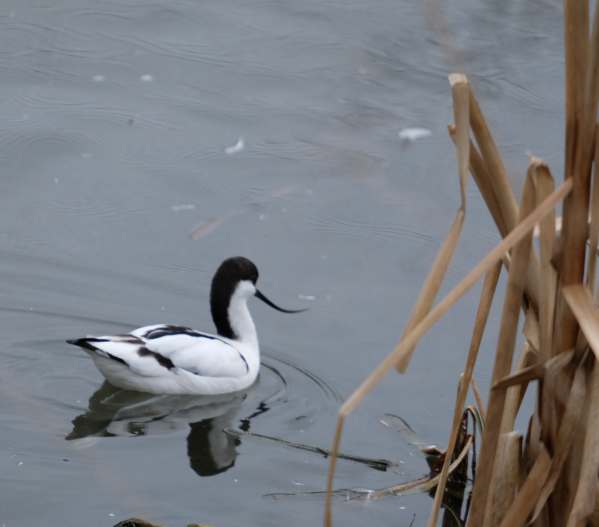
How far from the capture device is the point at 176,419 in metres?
6.04

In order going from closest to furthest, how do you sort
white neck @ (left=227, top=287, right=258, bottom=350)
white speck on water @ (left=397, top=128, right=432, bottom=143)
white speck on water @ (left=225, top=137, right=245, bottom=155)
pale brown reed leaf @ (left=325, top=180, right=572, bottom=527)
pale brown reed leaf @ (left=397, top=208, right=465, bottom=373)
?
pale brown reed leaf @ (left=325, top=180, right=572, bottom=527) → pale brown reed leaf @ (left=397, top=208, right=465, bottom=373) → white neck @ (left=227, top=287, right=258, bottom=350) → white speck on water @ (left=225, top=137, right=245, bottom=155) → white speck on water @ (left=397, top=128, right=432, bottom=143)

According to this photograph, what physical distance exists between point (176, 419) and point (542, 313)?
332cm

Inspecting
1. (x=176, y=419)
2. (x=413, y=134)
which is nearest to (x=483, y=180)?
(x=176, y=419)

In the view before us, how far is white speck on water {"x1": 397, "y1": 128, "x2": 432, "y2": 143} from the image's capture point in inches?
341

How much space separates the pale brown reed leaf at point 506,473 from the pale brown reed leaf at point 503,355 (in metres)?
0.02

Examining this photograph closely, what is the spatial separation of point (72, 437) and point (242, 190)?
2.62m

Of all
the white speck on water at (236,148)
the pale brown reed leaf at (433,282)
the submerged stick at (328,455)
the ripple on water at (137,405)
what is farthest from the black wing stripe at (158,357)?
the pale brown reed leaf at (433,282)

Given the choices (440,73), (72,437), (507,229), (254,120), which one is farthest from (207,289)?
(507,229)

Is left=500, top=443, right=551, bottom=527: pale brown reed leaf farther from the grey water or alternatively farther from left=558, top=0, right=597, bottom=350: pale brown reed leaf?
the grey water

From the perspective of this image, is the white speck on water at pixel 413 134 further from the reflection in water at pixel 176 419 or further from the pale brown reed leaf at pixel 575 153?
the pale brown reed leaf at pixel 575 153

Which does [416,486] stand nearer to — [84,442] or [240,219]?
[84,442]

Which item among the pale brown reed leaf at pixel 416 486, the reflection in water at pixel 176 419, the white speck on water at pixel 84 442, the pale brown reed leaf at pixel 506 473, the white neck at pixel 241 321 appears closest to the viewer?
the pale brown reed leaf at pixel 506 473

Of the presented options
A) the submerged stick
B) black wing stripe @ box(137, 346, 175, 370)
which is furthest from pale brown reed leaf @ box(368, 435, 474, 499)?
black wing stripe @ box(137, 346, 175, 370)

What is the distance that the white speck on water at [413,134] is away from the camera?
8.66 metres
